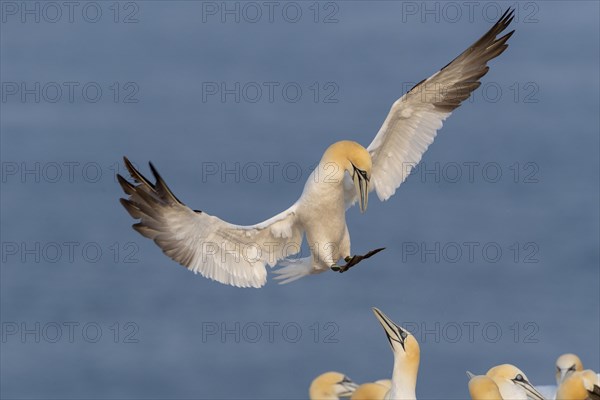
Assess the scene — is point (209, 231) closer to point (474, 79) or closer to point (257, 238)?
point (257, 238)

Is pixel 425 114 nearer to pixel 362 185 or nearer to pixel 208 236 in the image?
pixel 362 185

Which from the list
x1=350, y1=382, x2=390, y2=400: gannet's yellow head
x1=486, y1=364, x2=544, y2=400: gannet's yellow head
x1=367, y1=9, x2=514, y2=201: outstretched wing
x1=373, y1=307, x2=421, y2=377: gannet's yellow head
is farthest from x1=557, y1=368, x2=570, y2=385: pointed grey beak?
x1=367, y1=9, x2=514, y2=201: outstretched wing

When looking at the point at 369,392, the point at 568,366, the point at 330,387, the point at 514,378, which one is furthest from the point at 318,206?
the point at 568,366

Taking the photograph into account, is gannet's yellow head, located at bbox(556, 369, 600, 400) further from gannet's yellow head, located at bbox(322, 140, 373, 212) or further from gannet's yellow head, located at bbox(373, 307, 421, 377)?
gannet's yellow head, located at bbox(322, 140, 373, 212)

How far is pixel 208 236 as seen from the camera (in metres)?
8.16

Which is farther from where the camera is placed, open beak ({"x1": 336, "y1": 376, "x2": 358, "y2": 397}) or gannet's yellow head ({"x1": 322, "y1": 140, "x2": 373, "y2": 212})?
open beak ({"x1": 336, "y1": 376, "x2": 358, "y2": 397})

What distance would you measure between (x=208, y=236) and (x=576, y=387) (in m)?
2.29

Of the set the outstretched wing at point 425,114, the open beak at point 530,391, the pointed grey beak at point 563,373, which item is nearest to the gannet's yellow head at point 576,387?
the open beak at point 530,391

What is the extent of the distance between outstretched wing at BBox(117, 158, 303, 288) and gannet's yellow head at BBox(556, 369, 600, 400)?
1796mm

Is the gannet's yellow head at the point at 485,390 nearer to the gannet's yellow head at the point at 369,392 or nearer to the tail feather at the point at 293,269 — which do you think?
the gannet's yellow head at the point at 369,392

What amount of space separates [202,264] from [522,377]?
201 cm

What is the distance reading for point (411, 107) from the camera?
28.1 feet

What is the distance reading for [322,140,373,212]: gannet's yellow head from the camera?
795cm

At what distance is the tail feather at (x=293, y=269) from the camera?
839cm
